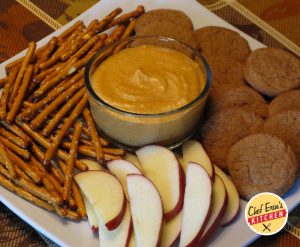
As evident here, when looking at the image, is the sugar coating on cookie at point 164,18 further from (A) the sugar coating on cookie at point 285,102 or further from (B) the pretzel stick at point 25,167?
(B) the pretzel stick at point 25,167

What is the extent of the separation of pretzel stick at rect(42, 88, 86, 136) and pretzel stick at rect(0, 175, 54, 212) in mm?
274

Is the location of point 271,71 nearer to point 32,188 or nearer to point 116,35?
point 116,35

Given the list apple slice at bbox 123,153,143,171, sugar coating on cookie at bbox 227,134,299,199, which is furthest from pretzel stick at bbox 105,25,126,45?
sugar coating on cookie at bbox 227,134,299,199

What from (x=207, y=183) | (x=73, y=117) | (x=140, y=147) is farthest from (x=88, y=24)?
(x=207, y=183)

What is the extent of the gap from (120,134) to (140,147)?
0.10 m

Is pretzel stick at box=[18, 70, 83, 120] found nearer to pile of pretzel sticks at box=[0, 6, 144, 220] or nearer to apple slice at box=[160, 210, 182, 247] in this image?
pile of pretzel sticks at box=[0, 6, 144, 220]

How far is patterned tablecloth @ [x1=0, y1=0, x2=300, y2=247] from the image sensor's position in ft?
8.99

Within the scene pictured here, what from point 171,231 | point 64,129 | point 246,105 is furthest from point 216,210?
point 64,129

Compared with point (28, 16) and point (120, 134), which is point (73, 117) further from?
point (28, 16)

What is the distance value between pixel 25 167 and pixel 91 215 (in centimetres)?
33

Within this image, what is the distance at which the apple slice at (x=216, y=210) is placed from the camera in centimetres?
167

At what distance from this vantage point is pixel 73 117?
2.04 metres

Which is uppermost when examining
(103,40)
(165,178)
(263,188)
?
(103,40)

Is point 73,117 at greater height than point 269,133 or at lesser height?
greater
